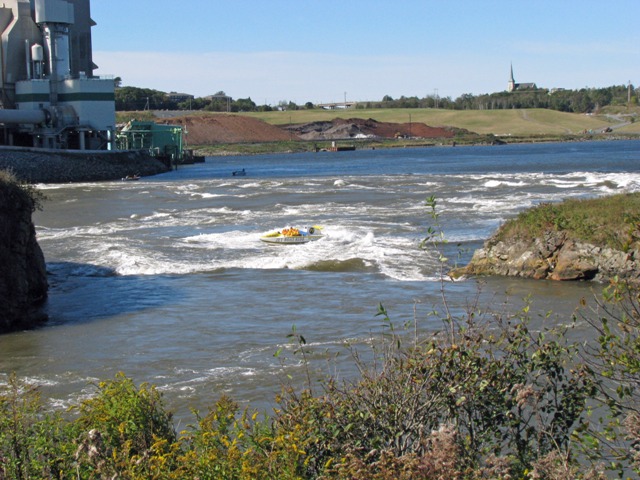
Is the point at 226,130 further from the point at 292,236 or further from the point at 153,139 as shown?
the point at 292,236

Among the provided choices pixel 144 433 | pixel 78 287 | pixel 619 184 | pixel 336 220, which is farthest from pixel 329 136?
pixel 144 433

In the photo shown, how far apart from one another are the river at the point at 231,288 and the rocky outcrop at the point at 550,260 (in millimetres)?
570

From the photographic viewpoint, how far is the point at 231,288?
887 inches

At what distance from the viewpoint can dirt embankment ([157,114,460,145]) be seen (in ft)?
561

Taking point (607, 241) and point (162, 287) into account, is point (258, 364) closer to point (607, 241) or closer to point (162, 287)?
point (162, 287)

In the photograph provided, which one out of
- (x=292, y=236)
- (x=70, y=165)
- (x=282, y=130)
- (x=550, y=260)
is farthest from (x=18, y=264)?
(x=282, y=130)

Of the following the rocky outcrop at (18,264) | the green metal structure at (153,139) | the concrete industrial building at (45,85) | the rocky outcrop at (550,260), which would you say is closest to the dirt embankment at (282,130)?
the green metal structure at (153,139)

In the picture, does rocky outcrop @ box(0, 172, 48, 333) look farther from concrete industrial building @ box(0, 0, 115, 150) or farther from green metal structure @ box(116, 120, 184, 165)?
green metal structure @ box(116, 120, 184, 165)

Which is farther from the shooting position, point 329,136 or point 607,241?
point 329,136

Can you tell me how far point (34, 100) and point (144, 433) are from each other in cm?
7715

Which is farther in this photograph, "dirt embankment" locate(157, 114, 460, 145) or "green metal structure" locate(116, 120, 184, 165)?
"dirt embankment" locate(157, 114, 460, 145)

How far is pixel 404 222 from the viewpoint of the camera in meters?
37.4

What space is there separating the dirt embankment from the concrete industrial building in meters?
78.7

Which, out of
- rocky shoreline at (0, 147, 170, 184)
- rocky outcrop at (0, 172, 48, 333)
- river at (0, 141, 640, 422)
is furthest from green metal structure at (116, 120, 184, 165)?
rocky outcrop at (0, 172, 48, 333)
